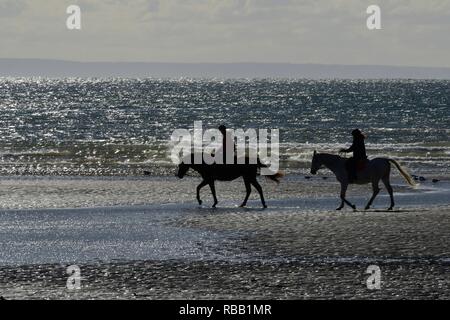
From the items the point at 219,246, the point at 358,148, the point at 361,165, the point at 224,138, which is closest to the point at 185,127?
the point at 224,138

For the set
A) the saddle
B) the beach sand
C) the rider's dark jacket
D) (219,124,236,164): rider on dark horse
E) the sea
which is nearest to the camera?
the beach sand

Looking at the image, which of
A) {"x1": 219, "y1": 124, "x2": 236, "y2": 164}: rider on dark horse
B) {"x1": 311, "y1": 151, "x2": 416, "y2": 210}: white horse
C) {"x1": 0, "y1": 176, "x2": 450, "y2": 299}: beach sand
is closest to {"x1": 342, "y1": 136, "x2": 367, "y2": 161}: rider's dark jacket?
{"x1": 311, "y1": 151, "x2": 416, "y2": 210}: white horse

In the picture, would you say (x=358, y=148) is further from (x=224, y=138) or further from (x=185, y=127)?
(x=185, y=127)

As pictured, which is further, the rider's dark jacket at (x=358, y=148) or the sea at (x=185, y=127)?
the sea at (x=185, y=127)

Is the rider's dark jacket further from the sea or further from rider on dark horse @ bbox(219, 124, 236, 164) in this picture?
the sea

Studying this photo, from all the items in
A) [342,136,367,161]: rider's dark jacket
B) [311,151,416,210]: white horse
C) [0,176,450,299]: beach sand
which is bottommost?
[0,176,450,299]: beach sand

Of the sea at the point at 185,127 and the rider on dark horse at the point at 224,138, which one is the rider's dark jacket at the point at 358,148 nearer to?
the rider on dark horse at the point at 224,138

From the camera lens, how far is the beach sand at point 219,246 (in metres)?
14.5

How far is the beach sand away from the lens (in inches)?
572

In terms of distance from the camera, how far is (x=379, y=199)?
2936 cm

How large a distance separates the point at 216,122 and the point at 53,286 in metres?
80.6

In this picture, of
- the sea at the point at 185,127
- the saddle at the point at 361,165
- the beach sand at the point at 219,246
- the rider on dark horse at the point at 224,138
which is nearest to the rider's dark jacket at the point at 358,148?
the saddle at the point at 361,165

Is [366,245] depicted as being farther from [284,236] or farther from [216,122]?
[216,122]
